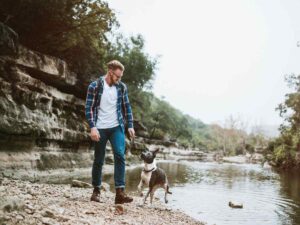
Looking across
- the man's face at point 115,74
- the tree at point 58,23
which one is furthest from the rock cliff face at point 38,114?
the man's face at point 115,74

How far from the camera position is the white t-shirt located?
7273mm

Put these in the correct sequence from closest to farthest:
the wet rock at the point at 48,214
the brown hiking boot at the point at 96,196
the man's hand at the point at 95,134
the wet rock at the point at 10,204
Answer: the wet rock at the point at 10,204, the wet rock at the point at 48,214, the man's hand at the point at 95,134, the brown hiking boot at the point at 96,196

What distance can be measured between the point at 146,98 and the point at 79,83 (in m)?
33.9

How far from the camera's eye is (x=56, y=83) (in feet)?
68.4

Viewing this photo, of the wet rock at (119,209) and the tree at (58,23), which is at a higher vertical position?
the tree at (58,23)

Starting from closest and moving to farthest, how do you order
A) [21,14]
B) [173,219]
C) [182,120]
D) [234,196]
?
1. [173,219]
2. [234,196]
3. [21,14]
4. [182,120]

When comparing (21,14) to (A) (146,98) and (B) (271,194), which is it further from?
(A) (146,98)

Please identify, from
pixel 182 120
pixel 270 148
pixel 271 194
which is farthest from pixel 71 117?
pixel 182 120

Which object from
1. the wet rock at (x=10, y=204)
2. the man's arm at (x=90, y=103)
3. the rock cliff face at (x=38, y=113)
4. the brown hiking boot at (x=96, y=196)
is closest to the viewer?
the wet rock at (x=10, y=204)

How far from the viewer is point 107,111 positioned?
7.29 meters

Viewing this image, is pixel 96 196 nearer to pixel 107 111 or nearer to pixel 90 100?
pixel 107 111

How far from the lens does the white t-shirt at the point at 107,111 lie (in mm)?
7273

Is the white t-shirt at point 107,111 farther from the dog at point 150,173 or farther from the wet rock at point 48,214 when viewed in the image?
the wet rock at point 48,214

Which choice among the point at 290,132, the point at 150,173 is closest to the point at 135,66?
the point at 290,132
